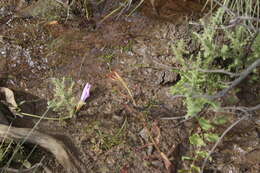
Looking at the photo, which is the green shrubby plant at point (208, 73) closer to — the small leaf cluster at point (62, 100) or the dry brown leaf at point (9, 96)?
the small leaf cluster at point (62, 100)

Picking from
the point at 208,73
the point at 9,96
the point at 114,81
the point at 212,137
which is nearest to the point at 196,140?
the point at 212,137

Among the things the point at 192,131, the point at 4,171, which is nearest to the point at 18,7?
the point at 4,171

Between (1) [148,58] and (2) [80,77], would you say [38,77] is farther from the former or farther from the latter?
(1) [148,58]

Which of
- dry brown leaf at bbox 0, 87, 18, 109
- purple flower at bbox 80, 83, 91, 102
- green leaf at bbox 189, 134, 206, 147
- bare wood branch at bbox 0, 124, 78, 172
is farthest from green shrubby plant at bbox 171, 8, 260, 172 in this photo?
dry brown leaf at bbox 0, 87, 18, 109

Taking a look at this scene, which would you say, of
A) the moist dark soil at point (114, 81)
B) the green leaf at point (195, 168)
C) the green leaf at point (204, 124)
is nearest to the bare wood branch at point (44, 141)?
the moist dark soil at point (114, 81)

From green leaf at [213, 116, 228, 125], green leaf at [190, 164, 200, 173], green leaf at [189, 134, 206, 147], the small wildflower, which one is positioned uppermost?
the small wildflower

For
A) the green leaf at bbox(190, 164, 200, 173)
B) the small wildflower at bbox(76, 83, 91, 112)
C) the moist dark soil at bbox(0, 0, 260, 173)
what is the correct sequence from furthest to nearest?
the small wildflower at bbox(76, 83, 91, 112) < the moist dark soil at bbox(0, 0, 260, 173) < the green leaf at bbox(190, 164, 200, 173)

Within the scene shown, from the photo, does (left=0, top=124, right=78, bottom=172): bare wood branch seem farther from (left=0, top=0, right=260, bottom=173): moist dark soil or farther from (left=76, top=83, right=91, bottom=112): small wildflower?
(left=76, top=83, right=91, bottom=112): small wildflower
